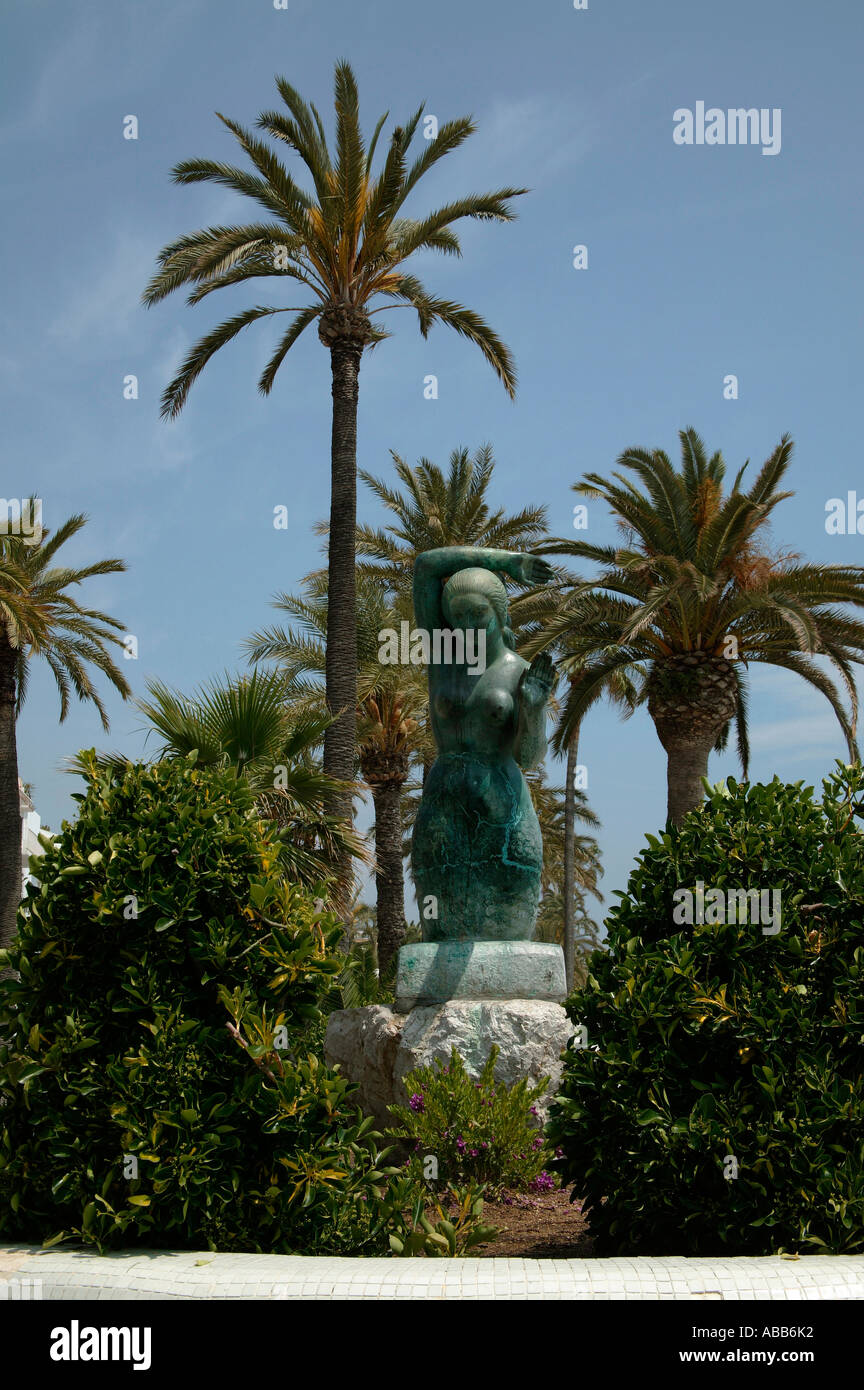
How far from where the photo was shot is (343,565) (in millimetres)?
14555

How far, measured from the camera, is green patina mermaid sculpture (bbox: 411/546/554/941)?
7695mm

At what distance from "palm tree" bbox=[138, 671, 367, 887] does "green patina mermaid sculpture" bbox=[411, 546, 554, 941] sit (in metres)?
0.84

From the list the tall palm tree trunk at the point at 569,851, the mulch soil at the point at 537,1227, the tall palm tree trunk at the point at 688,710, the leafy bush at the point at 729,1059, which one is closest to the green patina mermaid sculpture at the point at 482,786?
the mulch soil at the point at 537,1227

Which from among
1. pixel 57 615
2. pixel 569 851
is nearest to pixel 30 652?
pixel 57 615

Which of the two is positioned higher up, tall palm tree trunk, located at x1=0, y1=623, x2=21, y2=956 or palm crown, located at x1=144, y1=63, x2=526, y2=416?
palm crown, located at x1=144, y1=63, x2=526, y2=416

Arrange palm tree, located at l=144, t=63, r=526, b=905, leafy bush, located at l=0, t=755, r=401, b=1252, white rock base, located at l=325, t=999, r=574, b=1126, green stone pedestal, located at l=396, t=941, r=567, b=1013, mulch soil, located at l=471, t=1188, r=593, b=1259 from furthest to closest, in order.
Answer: palm tree, located at l=144, t=63, r=526, b=905 < green stone pedestal, located at l=396, t=941, r=567, b=1013 < white rock base, located at l=325, t=999, r=574, b=1126 < mulch soil, located at l=471, t=1188, r=593, b=1259 < leafy bush, located at l=0, t=755, r=401, b=1252

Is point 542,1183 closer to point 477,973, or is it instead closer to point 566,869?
point 477,973

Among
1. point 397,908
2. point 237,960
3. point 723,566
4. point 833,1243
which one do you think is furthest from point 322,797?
point 397,908

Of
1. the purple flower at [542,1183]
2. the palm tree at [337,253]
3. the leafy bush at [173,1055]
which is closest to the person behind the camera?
the leafy bush at [173,1055]

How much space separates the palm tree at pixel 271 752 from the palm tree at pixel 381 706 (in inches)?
340

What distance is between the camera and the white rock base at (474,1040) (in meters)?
7.02

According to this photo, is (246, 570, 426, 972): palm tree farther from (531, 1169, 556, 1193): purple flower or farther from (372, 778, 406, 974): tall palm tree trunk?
(531, 1169, 556, 1193): purple flower

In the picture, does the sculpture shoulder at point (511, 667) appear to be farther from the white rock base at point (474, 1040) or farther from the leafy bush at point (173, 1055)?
the leafy bush at point (173, 1055)

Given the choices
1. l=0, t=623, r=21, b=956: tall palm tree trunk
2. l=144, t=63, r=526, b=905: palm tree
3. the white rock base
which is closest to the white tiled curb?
the white rock base
